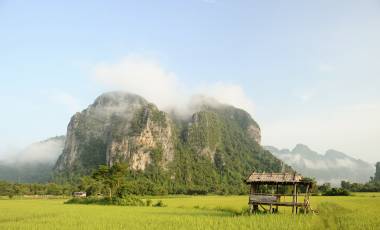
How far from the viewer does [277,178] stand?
24672 millimetres

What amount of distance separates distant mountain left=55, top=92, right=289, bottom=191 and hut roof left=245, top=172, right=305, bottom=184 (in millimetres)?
99901

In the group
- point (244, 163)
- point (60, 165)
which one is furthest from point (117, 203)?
point (60, 165)

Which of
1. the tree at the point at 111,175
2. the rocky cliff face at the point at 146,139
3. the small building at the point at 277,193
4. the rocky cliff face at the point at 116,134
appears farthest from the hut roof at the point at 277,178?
the rocky cliff face at the point at 116,134

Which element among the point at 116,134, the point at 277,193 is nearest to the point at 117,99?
the point at 116,134

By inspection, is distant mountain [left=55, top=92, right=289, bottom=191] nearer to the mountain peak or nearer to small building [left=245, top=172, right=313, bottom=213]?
the mountain peak

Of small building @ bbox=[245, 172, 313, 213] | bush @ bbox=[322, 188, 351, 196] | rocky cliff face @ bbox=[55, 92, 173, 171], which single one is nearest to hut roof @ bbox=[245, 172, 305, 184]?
small building @ bbox=[245, 172, 313, 213]

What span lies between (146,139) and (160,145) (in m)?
5.62

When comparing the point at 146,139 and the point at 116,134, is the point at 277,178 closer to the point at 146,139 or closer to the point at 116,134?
the point at 146,139

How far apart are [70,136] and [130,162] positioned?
4946 centimetres

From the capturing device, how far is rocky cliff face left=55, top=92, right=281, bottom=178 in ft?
469

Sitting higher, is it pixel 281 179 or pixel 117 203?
pixel 281 179

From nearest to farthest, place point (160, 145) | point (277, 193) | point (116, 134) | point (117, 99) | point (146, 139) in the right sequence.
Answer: point (277, 193) → point (146, 139) → point (160, 145) → point (116, 134) → point (117, 99)

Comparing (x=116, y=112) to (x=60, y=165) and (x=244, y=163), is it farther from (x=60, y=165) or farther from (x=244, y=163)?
(x=244, y=163)

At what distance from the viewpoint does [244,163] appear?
158750 millimetres
